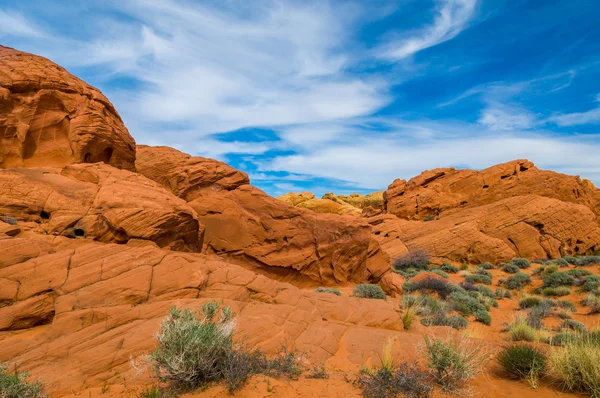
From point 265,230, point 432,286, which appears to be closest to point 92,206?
point 265,230

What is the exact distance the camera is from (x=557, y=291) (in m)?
17.3

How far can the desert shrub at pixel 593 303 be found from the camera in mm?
14221

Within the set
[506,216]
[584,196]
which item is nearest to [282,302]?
[506,216]

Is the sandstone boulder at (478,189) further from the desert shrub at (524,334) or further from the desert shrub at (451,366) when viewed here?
the desert shrub at (451,366)

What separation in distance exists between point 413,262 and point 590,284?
1170 centimetres

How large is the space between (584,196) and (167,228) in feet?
135

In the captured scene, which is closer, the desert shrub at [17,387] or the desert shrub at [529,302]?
the desert shrub at [17,387]

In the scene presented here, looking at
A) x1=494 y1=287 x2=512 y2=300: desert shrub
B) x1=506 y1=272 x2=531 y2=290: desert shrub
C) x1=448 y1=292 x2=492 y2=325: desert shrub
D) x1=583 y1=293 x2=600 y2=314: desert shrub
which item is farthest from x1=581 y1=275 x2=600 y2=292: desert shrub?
x1=448 y1=292 x2=492 y2=325: desert shrub

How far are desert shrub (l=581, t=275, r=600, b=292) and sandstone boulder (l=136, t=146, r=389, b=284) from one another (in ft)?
31.6

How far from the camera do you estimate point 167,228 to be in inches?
413

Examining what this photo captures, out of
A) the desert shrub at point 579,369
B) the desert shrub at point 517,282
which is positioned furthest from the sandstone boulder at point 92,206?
the desert shrub at point 517,282

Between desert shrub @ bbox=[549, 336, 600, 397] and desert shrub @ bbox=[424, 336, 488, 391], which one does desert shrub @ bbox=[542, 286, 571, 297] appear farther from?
desert shrub @ bbox=[424, 336, 488, 391]

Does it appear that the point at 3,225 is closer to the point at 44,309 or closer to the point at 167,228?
the point at 44,309

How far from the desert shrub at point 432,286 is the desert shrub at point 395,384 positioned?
1281 cm
